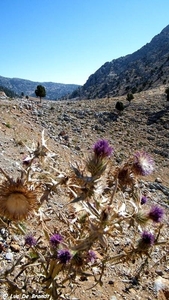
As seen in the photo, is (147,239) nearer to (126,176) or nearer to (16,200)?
(126,176)

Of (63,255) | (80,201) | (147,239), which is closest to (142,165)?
(80,201)

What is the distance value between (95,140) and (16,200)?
1747 cm

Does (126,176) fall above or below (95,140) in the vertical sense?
above

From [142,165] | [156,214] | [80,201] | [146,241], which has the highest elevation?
[142,165]

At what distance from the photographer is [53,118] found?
21.4 metres

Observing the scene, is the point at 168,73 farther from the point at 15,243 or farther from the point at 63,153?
the point at 15,243

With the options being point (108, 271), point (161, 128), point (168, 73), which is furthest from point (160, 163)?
point (168, 73)

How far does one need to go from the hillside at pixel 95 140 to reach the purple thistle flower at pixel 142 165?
134 centimetres

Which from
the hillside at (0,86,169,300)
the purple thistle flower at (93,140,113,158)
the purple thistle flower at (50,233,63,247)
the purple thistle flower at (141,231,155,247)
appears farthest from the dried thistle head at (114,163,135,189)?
the hillside at (0,86,169,300)

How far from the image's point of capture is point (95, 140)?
19.7 meters

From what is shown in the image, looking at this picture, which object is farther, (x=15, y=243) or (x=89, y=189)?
(x=15, y=243)

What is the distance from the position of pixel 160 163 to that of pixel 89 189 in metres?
16.3

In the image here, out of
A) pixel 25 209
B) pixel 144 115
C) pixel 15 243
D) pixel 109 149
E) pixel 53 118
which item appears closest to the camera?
pixel 25 209

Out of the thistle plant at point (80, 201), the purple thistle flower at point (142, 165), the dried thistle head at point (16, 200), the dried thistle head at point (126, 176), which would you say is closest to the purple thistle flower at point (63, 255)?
the thistle plant at point (80, 201)
